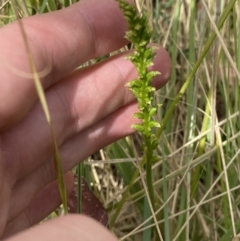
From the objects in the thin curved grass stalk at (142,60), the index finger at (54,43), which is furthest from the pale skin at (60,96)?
the thin curved grass stalk at (142,60)

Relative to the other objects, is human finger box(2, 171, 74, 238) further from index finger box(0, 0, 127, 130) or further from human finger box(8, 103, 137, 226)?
index finger box(0, 0, 127, 130)

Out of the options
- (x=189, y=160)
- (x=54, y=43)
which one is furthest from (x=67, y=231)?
(x=189, y=160)

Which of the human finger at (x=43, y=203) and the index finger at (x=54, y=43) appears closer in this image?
the index finger at (x=54, y=43)

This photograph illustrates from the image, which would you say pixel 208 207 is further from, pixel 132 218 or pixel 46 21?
pixel 46 21

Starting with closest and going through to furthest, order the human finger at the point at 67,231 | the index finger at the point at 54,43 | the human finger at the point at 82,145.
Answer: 1. the human finger at the point at 67,231
2. the index finger at the point at 54,43
3. the human finger at the point at 82,145

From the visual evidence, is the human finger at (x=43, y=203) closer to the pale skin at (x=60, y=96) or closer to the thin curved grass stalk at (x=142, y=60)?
the pale skin at (x=60, y=96)

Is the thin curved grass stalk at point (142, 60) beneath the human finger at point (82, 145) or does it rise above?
above

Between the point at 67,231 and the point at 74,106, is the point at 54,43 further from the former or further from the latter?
the point at 67,231

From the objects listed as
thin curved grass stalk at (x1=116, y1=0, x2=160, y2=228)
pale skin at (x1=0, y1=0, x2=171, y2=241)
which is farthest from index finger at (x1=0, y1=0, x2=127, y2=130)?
thin curved grass stalk at (x1=116, y1=0, x2=160, y2=228)
